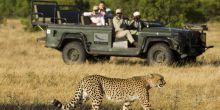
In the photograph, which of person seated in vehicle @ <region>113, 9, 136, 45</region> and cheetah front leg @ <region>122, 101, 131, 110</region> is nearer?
cheetah front leg @ <region>122, 101, 131, 110</region>

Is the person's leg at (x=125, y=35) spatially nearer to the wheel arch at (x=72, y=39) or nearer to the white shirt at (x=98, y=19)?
the white shirt at (x=98, y=19)

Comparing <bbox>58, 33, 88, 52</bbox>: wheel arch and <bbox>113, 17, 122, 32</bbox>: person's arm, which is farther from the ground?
<bbox>113, 17, 122, 32</bbox>: person's arm

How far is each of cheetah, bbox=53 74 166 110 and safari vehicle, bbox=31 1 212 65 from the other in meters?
8.06

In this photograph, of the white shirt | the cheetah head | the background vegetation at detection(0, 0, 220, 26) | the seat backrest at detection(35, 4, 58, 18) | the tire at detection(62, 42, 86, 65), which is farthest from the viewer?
the background vegetation at detection(0, 0, 220, 26)

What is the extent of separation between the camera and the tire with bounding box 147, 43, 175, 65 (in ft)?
60.1

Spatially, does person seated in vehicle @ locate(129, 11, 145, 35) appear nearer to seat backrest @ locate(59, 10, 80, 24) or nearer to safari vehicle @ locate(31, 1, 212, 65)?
safari vehicle @ locate(31, 1, 212, 65)

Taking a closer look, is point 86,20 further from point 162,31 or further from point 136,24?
point 162,31

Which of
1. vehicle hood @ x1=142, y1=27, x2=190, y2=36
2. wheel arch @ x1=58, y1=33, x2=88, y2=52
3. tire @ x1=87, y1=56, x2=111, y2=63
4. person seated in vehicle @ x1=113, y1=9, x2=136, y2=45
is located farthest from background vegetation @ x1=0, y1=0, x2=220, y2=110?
vehicle hood @ x1=142, y1=27, x2=190, y2=36

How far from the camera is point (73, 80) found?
572 inches

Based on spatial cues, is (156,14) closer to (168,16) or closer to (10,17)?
(168,16)

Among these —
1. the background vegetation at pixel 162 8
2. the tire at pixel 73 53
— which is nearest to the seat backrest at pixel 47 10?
the tire at pixel 73 53

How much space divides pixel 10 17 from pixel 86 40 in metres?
41.5

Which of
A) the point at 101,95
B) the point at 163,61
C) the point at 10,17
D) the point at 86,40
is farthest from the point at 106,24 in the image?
the point at 10,17

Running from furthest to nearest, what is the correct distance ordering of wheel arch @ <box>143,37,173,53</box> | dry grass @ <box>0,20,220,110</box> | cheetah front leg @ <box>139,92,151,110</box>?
wheel arch @ <box>143,37,173,53</box> → dry grass @ <box>0,20,220,110</box> → cheetah front leg @ <box>139,92,151,110</box>
